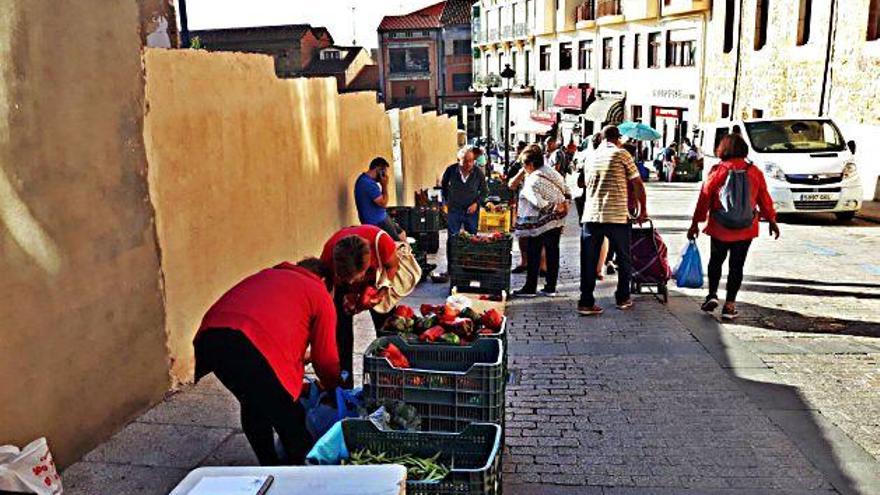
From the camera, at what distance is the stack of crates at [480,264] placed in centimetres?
838

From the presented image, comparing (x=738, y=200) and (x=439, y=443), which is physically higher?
(x=738, y=200)

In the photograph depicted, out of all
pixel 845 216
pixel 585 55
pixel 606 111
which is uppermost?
pixel 585 55

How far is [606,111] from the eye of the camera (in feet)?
121

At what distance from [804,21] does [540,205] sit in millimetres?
17938

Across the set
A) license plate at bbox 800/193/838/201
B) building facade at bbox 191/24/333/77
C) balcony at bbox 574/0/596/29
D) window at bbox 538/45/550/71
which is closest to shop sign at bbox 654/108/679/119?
balcony at bbox 574/0/596/29

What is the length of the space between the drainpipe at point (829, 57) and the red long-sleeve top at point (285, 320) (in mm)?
20131

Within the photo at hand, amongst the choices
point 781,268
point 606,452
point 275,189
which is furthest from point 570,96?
point 606,452

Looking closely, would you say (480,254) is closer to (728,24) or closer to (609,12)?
(728,24)

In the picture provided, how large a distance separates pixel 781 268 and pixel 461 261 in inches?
187

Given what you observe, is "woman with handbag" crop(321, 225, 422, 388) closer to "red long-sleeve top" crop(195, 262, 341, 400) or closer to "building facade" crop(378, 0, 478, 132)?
"red long-sleeve top" crop(195, 262, 341, 400)

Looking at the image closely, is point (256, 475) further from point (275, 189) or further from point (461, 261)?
point (461, 261)

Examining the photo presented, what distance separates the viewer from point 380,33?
6156cm

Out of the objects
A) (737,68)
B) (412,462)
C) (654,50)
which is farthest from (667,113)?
(412,462)

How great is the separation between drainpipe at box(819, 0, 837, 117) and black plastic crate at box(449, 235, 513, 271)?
15.9m
